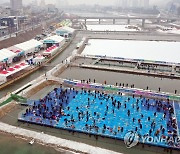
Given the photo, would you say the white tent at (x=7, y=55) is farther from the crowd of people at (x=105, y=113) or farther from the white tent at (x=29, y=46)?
the crowd of people at (x=105, y=113)

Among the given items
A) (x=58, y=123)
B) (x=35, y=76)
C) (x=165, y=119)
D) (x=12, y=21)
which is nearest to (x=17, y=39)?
(x=12, y=21)

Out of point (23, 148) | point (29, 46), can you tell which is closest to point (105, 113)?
point (23, 148)

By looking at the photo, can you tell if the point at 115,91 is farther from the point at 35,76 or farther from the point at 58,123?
the point at 35,76

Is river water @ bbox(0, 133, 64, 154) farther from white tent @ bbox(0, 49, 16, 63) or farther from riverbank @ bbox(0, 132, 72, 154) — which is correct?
white tent @ bbox(0, 49, 16, 63)

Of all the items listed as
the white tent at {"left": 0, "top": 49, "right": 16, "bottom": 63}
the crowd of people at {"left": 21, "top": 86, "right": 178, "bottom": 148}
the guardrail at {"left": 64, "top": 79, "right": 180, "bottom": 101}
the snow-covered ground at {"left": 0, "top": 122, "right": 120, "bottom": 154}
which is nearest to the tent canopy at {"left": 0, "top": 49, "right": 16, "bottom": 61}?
the white tent at {"left": 0, "top": 49, "right": 16, "bottom": 63}

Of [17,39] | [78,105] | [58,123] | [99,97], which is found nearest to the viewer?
[58,123]

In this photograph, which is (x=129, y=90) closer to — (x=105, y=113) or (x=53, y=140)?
(x=105, y=113)
